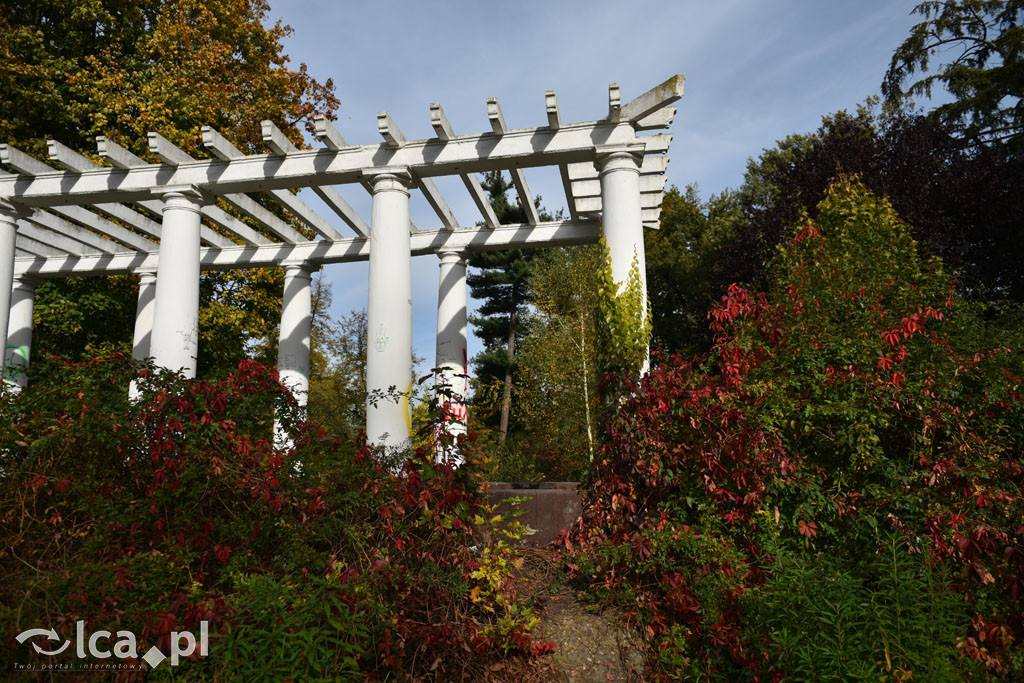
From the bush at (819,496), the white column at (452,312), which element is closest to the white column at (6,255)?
the white column at (452,312)

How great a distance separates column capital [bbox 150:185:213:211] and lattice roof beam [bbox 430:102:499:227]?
15.4 feet

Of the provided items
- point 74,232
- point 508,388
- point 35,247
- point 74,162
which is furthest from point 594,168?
point 508,388

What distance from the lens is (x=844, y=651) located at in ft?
14.1

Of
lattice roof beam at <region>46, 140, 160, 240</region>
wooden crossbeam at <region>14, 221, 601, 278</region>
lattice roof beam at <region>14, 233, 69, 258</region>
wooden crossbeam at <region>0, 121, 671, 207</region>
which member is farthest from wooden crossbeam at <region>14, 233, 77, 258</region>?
wooden crossbeam at <region>0, 121, 671, 207</region>

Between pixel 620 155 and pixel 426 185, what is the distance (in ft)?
13.2

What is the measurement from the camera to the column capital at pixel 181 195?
1269 centimetres

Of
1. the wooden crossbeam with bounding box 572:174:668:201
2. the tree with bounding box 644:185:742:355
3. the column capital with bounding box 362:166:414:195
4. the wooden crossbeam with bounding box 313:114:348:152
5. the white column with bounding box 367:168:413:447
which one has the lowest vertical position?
the white column with bounding box 367:168:413:447

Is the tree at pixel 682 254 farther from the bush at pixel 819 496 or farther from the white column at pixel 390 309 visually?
the bush at pixel 819 496

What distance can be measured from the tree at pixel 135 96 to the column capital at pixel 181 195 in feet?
27.1

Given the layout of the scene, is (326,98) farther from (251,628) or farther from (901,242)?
(251,628)

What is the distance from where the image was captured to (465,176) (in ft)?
40.1
